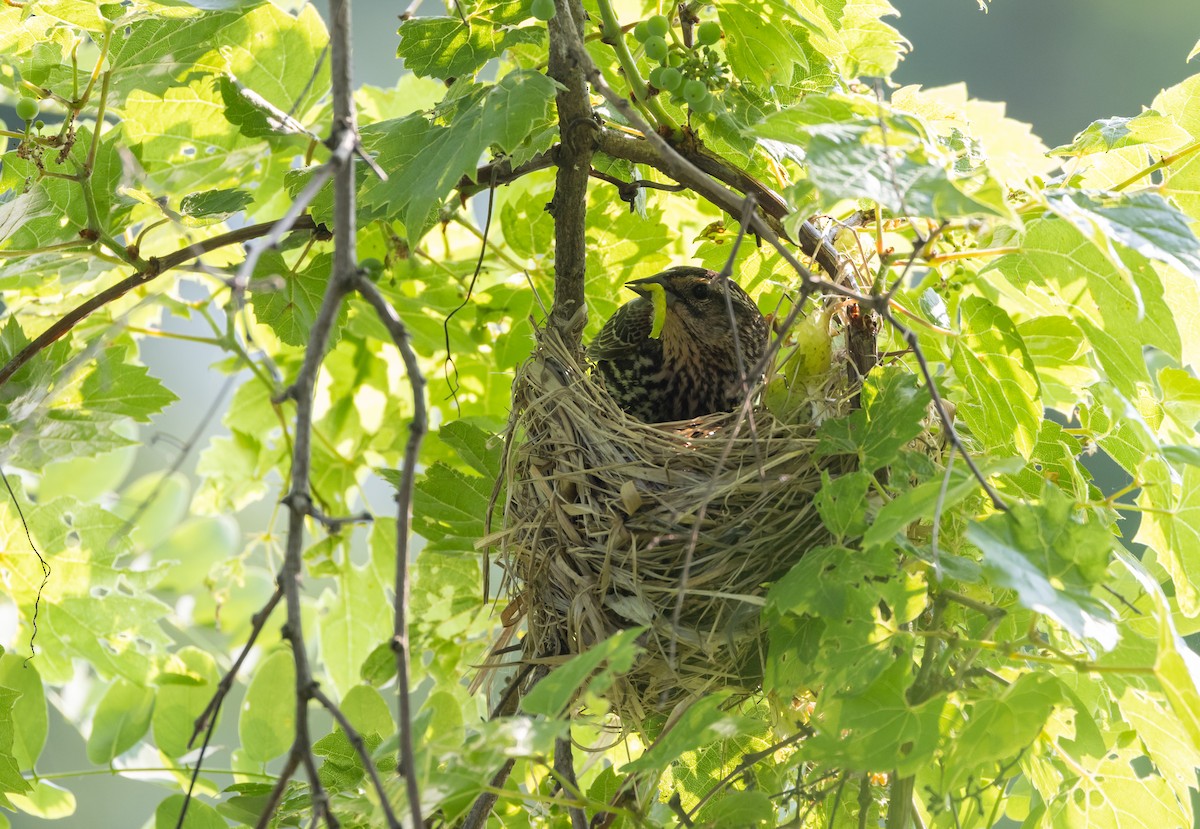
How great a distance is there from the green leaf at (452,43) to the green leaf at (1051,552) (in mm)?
842

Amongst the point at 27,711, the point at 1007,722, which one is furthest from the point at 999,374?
the point at 27,711

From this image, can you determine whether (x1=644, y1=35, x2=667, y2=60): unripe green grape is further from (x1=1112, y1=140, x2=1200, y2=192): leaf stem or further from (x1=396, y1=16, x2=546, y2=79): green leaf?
(x1=1112, y1=140, x2=1200, y2=192): leaf stem

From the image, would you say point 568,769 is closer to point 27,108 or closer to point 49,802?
point 49,802

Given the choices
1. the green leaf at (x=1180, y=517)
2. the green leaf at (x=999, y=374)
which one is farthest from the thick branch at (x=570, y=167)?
the green leaf at (x=1180, y=517)

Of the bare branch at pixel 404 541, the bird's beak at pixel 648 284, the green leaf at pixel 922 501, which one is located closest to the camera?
the bare branch at pixel 404 541

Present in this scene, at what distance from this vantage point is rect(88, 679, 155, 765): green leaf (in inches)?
68.8

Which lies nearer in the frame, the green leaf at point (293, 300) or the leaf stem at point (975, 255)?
the leaf stem at point (975, 255)

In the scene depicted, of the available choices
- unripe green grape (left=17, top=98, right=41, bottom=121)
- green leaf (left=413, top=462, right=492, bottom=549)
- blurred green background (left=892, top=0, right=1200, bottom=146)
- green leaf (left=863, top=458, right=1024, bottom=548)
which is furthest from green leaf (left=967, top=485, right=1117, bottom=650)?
blurred green background (left=892, top=0, right=1200, bottom=146)

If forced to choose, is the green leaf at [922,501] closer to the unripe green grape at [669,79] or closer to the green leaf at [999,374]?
the green leaf at [999,374]

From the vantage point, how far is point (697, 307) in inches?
79.9

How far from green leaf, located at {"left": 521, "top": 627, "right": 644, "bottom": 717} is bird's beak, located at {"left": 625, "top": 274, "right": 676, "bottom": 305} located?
Result: 3.38 ft

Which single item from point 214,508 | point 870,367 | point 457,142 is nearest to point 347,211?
point 457,142

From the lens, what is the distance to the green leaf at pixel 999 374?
1243 mm

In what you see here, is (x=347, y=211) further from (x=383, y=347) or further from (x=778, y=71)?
(x=383, y=347)
